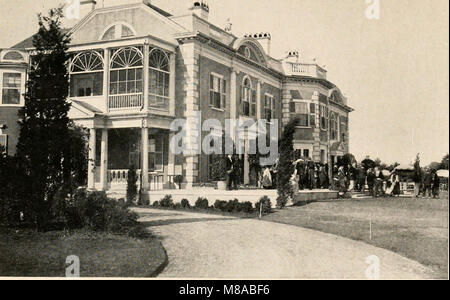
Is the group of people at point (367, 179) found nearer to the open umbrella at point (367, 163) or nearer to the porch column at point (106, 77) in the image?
the open umbrella at point (367, 163)

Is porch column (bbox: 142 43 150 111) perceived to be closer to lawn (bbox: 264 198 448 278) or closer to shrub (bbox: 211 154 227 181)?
shrub (bbox: 211 154 227 181)

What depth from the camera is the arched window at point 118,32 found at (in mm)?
22797

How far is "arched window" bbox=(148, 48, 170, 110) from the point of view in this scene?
838 inches

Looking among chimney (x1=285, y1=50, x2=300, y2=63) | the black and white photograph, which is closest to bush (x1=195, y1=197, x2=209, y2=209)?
the black and white photograph

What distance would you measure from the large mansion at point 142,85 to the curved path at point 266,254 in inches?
308

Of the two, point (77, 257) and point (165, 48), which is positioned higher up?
point (165, 48)

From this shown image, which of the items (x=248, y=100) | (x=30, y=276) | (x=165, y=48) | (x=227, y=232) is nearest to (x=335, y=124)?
(x=248, y=100)

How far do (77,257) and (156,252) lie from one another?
5.38ft

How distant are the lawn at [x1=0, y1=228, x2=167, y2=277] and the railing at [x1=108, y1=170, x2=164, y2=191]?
9269mm

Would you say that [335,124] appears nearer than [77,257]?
No

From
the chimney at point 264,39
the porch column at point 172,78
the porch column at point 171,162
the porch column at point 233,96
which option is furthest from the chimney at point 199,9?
the chimney at point 264,39

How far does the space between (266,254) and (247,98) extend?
1901 centimetres

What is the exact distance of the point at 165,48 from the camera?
70.8 ft

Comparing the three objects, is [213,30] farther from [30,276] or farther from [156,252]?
[30,276]
